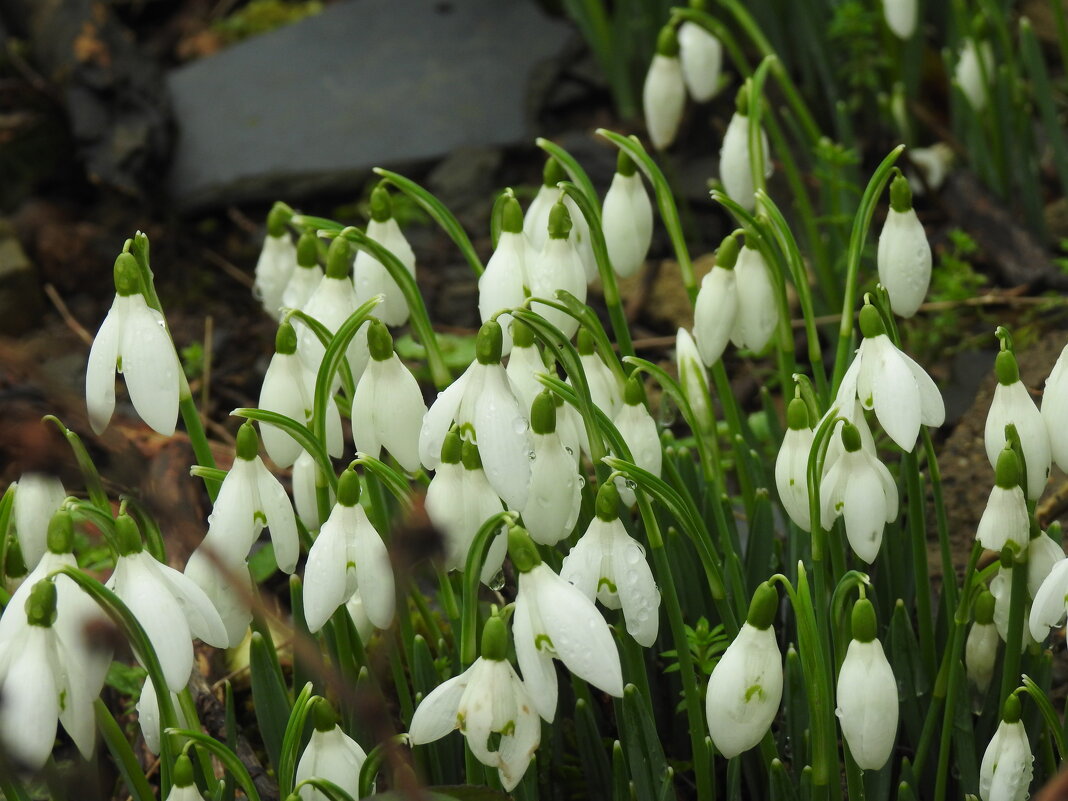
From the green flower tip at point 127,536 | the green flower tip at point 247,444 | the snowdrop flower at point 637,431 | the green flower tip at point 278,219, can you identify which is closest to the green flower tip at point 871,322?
the snowdrop flower at point 637,431

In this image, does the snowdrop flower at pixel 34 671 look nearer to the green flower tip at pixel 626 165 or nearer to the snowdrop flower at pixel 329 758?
the snowdrop flower at pixel 329 758

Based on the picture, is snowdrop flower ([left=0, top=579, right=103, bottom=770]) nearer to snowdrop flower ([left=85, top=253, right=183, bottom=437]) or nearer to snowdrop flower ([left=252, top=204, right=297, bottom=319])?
snowdrop flower ([left=85, top=253, right=183, bottom=437])

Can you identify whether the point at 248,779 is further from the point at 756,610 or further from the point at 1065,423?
the point at 1065,423

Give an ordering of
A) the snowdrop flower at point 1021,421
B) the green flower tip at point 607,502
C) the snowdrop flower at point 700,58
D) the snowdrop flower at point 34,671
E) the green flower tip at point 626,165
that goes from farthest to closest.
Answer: the snowdrop flower at point 700,58 → the green flower tip at point 626,165 → the snowdrop flower at point 1021,421 → the green flower tip at point 607,502 → the snowdrop flower at point 34,671

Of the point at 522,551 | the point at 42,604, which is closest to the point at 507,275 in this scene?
the point at 522,551

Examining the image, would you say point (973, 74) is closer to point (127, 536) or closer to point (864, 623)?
point (864, 623)

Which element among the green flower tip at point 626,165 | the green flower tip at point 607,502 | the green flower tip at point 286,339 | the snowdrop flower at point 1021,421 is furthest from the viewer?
the green flower tip at point 626,165

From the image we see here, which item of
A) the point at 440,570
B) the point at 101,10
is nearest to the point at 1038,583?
the point at 440,570
